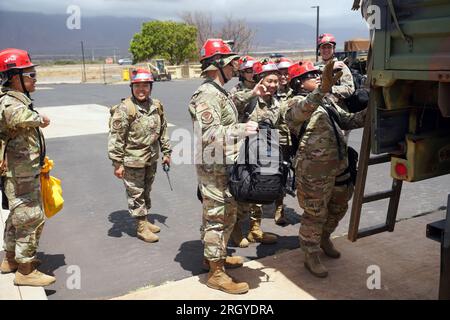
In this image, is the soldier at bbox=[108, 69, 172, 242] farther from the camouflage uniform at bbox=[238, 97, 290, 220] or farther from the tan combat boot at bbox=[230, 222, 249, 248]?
the camouflage uniform at bbox=[238, 97, 290, 220]

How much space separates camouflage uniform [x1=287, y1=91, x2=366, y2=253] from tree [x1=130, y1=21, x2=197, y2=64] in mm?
37223

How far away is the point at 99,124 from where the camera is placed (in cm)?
1275

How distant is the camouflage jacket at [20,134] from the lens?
3535mm

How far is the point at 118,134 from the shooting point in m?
4.66

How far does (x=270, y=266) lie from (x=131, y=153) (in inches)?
73.7

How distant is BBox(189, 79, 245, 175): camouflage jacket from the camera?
3305 mm

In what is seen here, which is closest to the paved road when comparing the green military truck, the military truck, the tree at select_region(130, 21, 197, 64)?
the military truck

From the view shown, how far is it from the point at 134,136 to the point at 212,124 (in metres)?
1.68

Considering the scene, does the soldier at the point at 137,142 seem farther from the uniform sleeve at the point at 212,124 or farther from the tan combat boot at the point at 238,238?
the uniform sleeve at the point at 212,124

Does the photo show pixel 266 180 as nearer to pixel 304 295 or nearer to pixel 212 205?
pixel 212 205

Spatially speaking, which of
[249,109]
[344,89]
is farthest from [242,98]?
[344,89]

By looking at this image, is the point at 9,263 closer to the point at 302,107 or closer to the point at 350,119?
the point at 302,107

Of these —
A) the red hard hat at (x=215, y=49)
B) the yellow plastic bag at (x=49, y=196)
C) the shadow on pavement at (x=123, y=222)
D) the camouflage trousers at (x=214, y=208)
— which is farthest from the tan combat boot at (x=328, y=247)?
the yellow plastic bag at (x=49, y=196)

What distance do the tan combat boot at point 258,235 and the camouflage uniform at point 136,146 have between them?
1.17m
